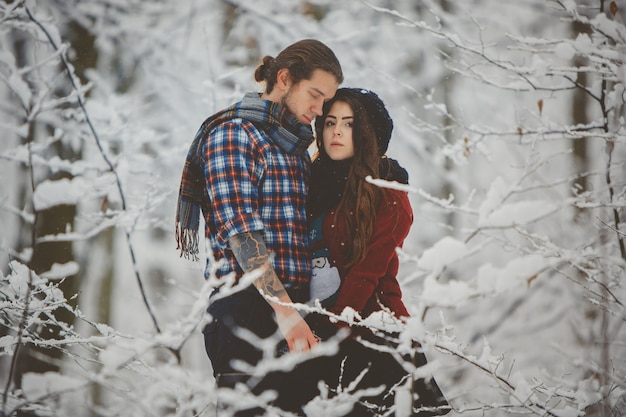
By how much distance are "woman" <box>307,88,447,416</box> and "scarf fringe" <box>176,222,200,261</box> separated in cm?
53

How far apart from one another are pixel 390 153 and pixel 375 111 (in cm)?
402

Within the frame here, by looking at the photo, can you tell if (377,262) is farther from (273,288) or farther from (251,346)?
(251,346)

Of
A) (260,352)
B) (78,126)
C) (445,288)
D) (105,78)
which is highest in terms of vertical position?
(105,78)

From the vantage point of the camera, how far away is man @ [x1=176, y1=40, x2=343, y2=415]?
2.03 m

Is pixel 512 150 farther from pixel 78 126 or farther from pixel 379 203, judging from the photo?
pixel 78 126

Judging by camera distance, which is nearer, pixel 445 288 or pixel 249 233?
pixel 445 288

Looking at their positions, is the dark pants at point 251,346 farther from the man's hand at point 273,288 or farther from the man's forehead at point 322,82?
the man's forehead at point 322,82

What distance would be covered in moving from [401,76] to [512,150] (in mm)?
2638

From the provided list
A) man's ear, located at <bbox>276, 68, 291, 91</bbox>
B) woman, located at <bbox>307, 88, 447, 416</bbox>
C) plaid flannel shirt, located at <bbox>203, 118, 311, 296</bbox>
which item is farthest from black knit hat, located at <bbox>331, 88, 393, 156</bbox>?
plaid flannel shirt, located at <bbox>203, 118, 311, 296</bbox>

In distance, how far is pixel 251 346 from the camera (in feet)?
6.86

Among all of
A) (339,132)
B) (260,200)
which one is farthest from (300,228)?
(339,132)

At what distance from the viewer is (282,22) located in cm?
500

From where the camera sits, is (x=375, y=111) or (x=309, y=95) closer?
(x=309, y=95)

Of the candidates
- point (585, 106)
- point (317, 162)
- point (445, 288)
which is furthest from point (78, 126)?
point (585, 106)
